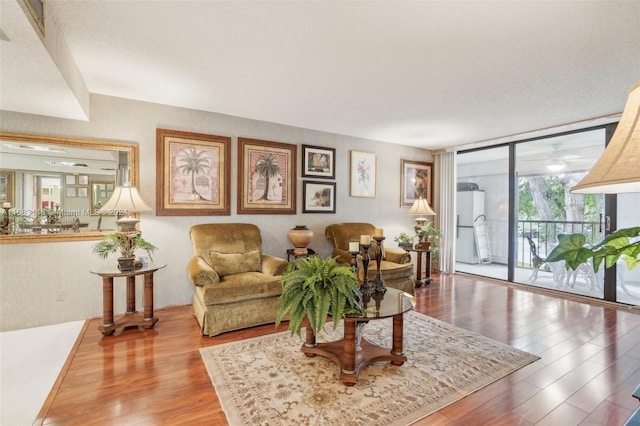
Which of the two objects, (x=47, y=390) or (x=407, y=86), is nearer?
(x=47, y=390)

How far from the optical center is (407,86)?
10.1 feet

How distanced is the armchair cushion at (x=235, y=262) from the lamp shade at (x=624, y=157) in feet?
10.3

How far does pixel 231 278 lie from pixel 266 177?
5.40ft

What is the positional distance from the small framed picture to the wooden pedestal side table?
88.7 inches

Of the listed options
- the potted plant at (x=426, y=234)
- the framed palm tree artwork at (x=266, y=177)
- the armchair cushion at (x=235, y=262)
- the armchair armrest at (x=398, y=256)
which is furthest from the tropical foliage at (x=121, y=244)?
the potted plant at (x=426, y=234)

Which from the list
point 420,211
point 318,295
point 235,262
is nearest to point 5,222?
point 235,262

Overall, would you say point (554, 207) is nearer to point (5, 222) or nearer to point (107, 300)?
point (107, 300)

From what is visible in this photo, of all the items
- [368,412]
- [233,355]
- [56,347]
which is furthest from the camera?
[56,347]

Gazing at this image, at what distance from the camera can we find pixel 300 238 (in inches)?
163

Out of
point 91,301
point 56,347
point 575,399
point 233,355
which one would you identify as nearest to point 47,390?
point 56,347

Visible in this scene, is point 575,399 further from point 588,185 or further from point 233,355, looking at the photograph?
point 233,355

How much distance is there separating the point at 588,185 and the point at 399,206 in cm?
503

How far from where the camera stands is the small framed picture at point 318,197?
4.69 meters

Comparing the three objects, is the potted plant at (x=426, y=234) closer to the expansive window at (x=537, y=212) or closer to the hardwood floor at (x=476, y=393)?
the expansive window at (x=537, y=212)
